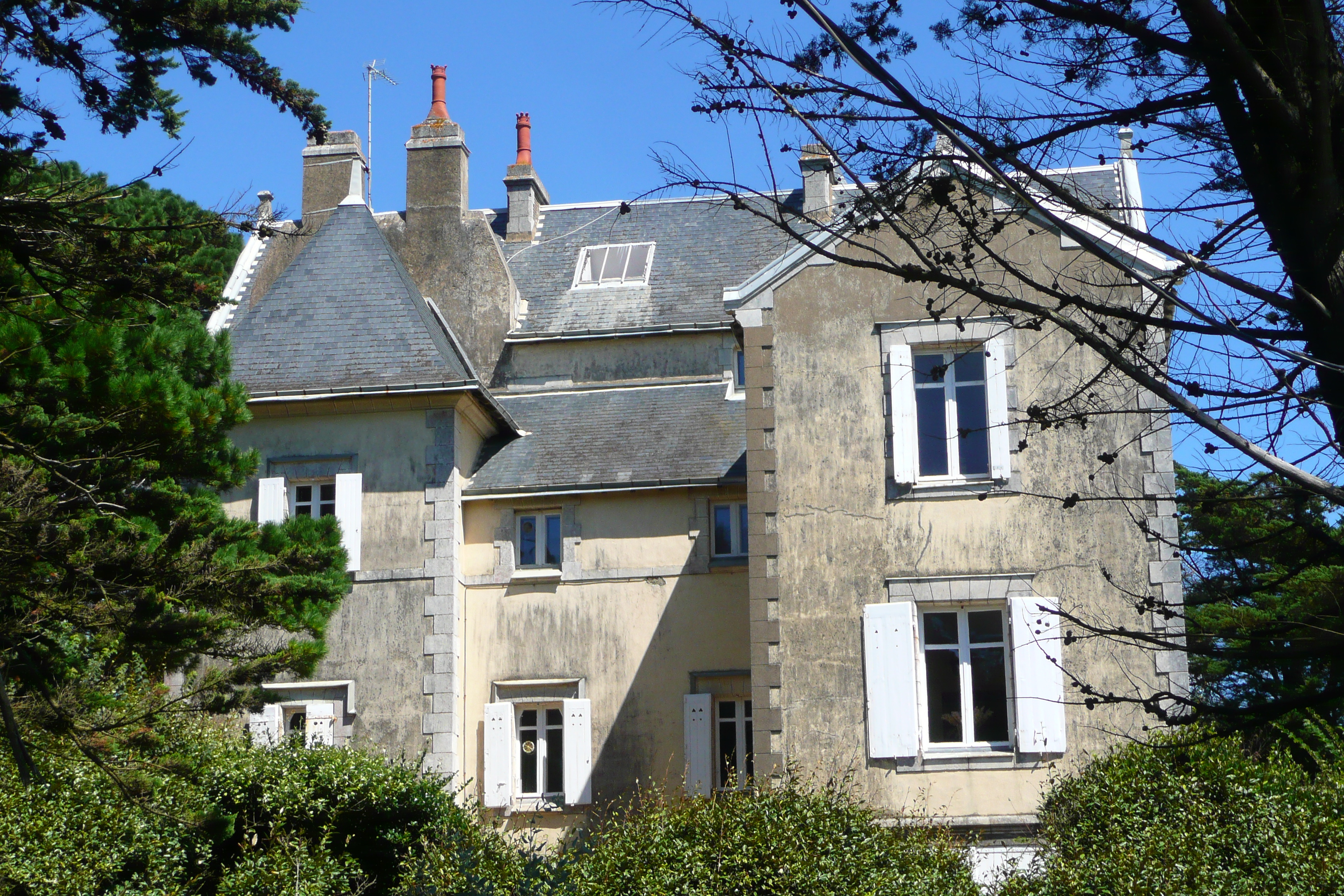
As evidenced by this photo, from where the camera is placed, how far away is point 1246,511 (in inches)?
200

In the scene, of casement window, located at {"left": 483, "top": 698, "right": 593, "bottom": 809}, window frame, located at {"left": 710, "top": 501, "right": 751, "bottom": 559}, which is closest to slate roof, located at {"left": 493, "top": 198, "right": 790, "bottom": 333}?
window frame, located at {"left": 710, "top": 501, "right": 751, "bottom": 559}

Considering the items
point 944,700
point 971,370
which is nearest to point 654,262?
point 971,370

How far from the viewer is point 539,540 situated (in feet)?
54.5

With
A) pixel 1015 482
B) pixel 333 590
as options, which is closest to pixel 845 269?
pixel 1015 482

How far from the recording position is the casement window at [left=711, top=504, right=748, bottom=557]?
52.9ft

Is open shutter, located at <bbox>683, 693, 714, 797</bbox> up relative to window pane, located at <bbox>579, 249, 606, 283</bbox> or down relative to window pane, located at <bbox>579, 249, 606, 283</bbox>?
down

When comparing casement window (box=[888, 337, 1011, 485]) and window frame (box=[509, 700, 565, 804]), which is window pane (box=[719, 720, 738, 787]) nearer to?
window frame (box=[509, 700, 565, 804])

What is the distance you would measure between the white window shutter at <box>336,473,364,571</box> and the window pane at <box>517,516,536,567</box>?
1838mm

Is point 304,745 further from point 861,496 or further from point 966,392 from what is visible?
point 966,392

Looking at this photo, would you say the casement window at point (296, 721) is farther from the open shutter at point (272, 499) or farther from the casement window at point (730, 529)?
the casement window at point (730, 529)

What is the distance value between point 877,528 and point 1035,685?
202cm

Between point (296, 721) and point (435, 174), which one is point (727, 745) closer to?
point (296, 721)

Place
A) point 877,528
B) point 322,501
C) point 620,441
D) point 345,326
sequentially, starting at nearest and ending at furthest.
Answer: point 877,528
point 322,501
point 620,441
point 345,326

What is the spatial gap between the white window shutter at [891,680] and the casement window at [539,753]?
4.06m
